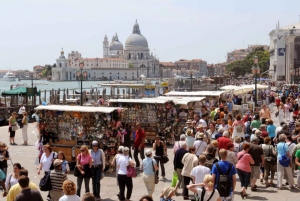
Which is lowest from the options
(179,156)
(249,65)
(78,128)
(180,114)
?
(179,156)

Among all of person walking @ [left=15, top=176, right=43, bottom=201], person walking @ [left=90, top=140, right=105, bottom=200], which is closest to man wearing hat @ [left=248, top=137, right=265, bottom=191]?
person walking @ [left=90, top=140, right=105, bottom=200]

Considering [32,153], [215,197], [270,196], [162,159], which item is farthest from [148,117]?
[215,197]

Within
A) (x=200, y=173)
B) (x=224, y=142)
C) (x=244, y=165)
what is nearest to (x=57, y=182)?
(x=200, y=173)

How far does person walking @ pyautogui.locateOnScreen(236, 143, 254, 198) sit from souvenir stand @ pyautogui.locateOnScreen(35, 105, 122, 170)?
12.9ft

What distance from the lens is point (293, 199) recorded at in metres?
10.5

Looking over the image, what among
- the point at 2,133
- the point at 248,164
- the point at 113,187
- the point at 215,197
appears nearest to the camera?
the point at 215,197

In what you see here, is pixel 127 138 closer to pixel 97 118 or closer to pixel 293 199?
pixel 97 118

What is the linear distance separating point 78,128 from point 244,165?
4953mm

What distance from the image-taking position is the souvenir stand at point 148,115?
1802 centimetres

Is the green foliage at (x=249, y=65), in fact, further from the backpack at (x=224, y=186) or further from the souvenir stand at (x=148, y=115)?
the backpack at (x=224, y=186)

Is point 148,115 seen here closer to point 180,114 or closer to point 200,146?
point 180,114

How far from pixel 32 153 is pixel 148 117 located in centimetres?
403

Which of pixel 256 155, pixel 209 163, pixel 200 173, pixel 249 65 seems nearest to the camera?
pixel 200 173

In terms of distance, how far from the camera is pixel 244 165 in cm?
1048
